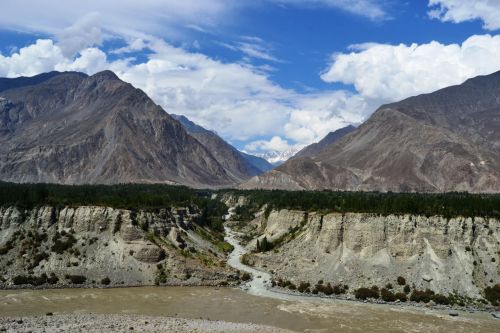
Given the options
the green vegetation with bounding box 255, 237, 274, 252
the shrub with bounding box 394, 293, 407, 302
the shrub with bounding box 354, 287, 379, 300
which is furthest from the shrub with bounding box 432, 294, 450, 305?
the green vegetation with bounding box 255, 237, 274, 252

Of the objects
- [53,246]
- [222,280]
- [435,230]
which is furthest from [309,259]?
[53,246]

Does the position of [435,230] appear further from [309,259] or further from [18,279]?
[18,279]

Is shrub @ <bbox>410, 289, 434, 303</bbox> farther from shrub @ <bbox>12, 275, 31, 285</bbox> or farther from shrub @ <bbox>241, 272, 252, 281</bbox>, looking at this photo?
shrub @ <bbox>12, 275, 31, 285</bbox>

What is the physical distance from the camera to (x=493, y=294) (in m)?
78.2

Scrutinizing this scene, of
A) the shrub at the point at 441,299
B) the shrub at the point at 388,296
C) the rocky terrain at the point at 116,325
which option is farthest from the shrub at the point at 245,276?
the shrub at the point at 441,299

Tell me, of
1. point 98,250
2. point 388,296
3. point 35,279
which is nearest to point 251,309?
point 388,296

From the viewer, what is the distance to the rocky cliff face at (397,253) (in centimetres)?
8356

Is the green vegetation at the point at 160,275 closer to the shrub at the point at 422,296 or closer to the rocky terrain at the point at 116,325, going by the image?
the rocky terrain at the point at 116,325

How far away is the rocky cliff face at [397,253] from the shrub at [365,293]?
2478mm

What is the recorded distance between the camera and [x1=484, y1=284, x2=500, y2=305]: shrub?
254 ft

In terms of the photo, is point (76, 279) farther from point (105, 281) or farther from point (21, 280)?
point (21, 280)

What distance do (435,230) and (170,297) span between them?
45590 millimetres

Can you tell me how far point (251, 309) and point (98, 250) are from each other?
109ft

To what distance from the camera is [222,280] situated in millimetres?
89500
